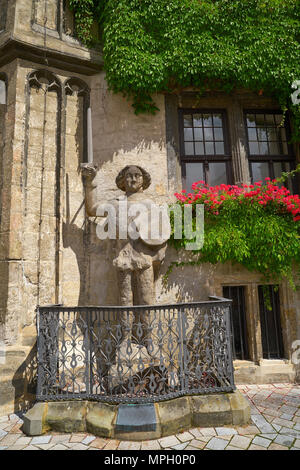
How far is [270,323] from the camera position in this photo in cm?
512

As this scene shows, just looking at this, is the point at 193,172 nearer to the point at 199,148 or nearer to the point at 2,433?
the point at 199,148

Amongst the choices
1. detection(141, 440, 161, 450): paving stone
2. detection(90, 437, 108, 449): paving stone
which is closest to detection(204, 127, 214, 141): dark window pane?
detection(141, 440, 161, 450): paving stone

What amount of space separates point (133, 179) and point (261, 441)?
3543 mm

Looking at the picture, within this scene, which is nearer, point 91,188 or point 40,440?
point 40,440

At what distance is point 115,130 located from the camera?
550cm

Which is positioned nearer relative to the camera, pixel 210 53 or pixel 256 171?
pixel 210 53

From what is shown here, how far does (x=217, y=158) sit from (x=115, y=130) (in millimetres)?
1973

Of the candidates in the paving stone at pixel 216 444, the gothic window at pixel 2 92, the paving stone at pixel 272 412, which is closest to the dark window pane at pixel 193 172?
the gothic window at pixel 2 92

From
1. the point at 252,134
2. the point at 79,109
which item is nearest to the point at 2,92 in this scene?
the point at 79,109

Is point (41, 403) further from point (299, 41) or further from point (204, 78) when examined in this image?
point (299, 41)

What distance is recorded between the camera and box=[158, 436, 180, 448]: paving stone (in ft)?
9.84

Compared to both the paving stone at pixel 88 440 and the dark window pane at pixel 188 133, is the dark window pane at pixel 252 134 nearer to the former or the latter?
the dark window pane at pixel 188 133

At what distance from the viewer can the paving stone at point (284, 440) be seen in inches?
116
